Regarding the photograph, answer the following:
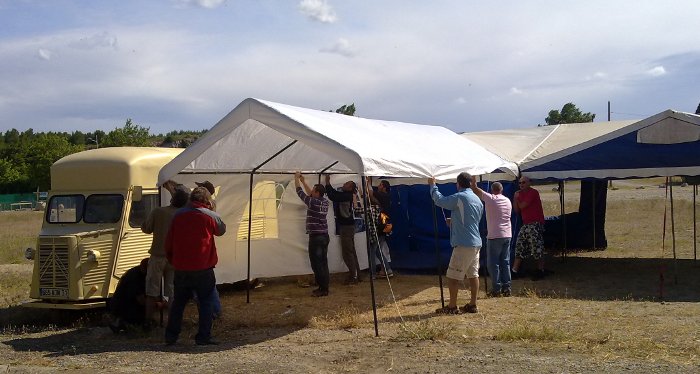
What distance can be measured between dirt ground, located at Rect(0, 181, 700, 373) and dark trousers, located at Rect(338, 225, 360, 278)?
0.52 meters

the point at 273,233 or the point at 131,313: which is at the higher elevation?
the point at 273,233

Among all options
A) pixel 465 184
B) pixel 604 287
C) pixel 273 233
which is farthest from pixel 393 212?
pixel 465 184

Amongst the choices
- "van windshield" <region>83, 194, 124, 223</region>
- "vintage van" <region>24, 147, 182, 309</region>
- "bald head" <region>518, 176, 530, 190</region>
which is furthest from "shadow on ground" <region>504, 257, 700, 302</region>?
"van windshield" <region>83, 194, 124, 223</region>

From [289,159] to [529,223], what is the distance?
4297 millimetres

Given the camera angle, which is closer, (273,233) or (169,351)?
(169,351)

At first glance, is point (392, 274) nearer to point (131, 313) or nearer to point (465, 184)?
point (465, 184)

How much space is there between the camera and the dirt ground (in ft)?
22.4

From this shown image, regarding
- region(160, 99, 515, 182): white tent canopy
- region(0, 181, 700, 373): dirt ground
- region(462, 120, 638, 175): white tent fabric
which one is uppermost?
region(462, 120, 638, 175): white tent fabric

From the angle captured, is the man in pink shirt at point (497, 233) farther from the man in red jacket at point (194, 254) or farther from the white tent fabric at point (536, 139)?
the man in red jacket at point (194, 254)

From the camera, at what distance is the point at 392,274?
1307 cm

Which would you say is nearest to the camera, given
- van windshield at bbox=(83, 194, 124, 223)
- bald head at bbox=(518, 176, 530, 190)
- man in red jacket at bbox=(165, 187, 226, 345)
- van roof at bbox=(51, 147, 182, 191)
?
man in red jacket at bbox=(165, 187, 226, 345)

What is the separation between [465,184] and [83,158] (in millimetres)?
5252

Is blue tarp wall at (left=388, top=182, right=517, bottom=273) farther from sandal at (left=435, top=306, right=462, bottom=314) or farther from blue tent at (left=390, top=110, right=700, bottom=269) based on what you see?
sandal at (left=435, top=306, right=462, bottom=314)

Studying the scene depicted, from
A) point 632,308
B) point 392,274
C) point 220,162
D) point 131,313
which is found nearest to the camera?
point 131,313
